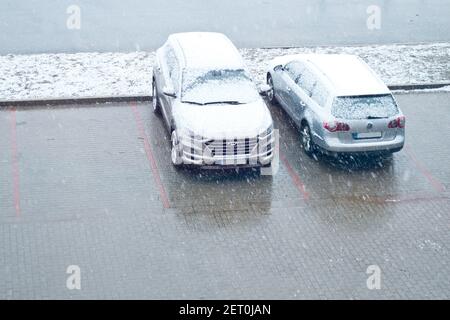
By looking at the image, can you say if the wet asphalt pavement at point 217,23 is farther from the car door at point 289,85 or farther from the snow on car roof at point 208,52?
the car door at point 289,85

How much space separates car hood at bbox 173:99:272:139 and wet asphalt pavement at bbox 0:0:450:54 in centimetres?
621

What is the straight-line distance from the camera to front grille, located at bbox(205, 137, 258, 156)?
13.9 meters

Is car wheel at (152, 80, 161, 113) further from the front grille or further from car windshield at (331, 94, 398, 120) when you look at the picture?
car windshield at (331, 94, 398, 120)

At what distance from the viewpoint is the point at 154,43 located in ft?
68.0

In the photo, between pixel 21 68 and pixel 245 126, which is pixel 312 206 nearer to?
pixel 245 126

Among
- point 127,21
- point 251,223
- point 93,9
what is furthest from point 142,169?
point 93,9

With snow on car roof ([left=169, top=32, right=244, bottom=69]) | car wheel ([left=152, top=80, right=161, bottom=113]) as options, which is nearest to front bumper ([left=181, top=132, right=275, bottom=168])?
snow on car roof ([left=169, top=32, right=244, bottom=69])

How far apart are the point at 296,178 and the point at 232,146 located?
1494 millimetres

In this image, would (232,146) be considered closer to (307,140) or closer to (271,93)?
(307,140)

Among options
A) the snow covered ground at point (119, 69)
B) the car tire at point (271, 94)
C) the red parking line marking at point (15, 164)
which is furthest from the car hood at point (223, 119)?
the snow covered ground at point (119, 69)

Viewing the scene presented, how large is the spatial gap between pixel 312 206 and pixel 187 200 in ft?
7.35

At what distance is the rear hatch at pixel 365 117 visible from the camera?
47.7 feet

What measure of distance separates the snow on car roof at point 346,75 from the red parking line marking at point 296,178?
167 cm

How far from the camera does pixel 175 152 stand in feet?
47.3
